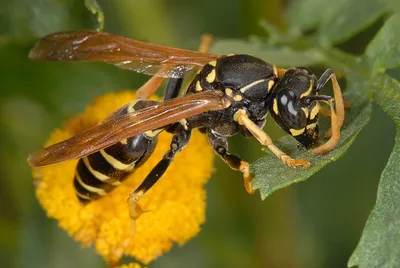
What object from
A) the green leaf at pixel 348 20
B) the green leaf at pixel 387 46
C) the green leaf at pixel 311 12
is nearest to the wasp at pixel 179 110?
the green leaf at pixel 387 46

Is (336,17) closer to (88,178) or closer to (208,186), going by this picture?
(208,186)

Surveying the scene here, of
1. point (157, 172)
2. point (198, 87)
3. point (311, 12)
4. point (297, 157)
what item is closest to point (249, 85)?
point (198, 87)

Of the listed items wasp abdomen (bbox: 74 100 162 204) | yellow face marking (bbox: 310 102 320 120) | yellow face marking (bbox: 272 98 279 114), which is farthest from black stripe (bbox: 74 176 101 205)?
yellow face marking (bbox: 310 102 320 120)

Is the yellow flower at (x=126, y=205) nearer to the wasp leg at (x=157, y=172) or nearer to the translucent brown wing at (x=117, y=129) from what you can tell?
the wasp leg at (x=157, y=172)

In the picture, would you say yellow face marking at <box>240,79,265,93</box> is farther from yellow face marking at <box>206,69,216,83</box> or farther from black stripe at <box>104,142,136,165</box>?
black stripe at <box>104,142,136,165</box>

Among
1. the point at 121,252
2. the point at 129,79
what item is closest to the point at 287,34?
the point at 129,79

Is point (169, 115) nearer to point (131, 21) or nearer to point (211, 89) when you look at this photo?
point (211, 89)
